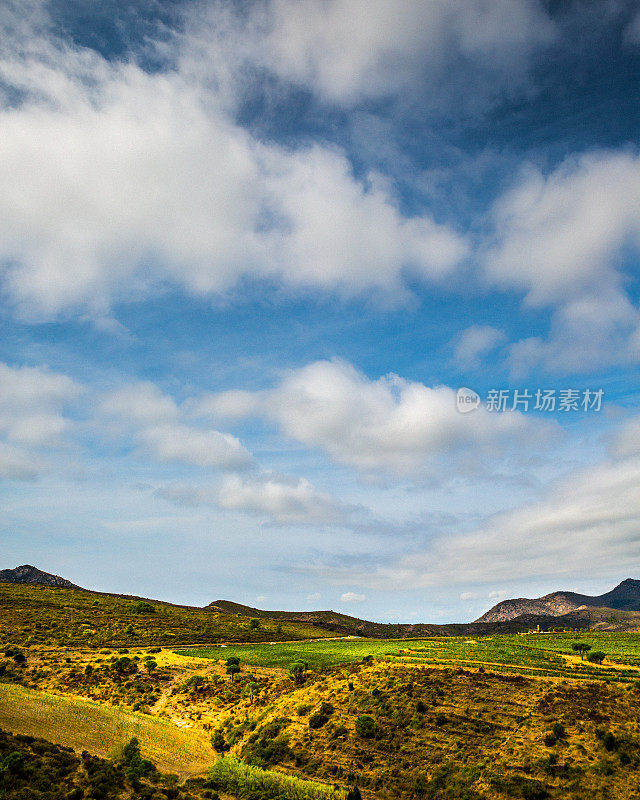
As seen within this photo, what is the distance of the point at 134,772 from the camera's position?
38.1m

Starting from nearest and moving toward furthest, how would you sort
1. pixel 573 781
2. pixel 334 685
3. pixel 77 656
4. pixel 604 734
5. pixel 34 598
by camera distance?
1. pixel 573 781
2. pixel 604 734
3. pixel 334 685
4. pixel 77 656
5. pixel 34 598

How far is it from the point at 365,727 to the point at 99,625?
83.2 meters

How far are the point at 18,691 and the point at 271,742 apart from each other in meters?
30.6

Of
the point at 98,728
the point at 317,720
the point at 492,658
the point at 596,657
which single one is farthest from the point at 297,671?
the point at 596,657

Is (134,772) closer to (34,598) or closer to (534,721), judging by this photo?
(534,721)

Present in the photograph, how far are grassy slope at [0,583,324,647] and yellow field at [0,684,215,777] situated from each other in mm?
37840

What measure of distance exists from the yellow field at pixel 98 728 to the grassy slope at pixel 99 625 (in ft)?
124

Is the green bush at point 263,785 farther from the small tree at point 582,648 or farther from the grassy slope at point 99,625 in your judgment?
the grassy slope at point 99,625

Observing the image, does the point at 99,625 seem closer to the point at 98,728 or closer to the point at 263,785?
the point at 98,728

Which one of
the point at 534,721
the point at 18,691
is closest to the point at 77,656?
the point at 18,691

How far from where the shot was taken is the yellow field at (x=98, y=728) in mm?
44969

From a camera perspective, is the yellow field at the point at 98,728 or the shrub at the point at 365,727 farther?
the shrub at the point at 365,727

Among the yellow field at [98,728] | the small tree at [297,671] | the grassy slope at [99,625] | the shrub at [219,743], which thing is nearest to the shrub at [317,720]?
the shrub at [219,743]

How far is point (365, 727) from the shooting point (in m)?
48.3
